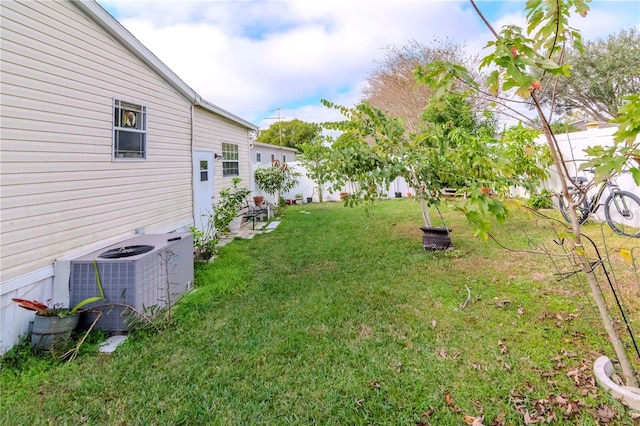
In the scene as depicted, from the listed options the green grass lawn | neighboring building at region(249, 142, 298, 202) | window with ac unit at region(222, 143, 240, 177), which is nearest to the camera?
the green grass lawn

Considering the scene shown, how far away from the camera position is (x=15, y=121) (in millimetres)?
2918

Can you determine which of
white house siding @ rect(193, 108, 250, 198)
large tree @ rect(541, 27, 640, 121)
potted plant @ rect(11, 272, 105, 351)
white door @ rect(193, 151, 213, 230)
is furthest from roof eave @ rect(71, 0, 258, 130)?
large tree @ rect(541, 27, 640, 121)

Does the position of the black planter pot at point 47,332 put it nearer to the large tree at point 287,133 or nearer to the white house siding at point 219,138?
the white house siding at point 219,138

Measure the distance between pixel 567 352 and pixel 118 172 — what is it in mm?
5486

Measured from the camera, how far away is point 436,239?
5473 mm

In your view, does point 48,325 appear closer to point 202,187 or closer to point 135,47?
point 135,47

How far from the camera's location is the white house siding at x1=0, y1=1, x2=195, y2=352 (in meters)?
2.88

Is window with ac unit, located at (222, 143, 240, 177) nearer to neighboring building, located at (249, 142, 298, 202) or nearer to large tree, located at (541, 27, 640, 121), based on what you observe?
neighboring building, located at (249, 142, 298, 202)

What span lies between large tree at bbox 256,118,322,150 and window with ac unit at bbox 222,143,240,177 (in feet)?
82.2

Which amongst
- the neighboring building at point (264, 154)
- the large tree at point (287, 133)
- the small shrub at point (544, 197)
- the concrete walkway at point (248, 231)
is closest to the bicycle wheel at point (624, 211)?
the small shrub at point (544, 197)

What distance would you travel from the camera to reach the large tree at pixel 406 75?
1714 centimetres

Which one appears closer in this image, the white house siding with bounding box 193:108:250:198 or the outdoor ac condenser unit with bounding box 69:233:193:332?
the outdoor ac condenser unit with bounding box 69:233:193:332

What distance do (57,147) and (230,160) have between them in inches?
223

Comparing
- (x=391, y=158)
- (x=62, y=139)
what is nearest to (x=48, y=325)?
(x=62, y=139)
